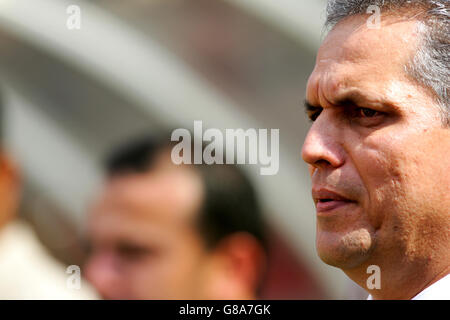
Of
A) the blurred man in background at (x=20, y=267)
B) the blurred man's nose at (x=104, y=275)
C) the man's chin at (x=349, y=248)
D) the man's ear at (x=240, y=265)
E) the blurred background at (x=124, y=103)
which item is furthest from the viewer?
the blurred background at (x=124, y=103)

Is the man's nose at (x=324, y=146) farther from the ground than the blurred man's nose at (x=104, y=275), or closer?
farther from the ground

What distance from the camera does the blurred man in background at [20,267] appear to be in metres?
4.66

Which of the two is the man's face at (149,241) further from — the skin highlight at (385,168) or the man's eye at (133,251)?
the skin highlight at (385,168)

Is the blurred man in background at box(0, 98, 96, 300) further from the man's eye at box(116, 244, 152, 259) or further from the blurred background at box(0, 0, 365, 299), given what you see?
the blurred background at box(0, 0, 365, 299)

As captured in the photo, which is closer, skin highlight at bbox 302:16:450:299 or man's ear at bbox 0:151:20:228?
skin highlight at bbox 302:16:450:299

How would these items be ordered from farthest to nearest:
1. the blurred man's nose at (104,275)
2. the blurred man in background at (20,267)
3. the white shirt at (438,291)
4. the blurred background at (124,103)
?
1. the blurred background at (124,103)
2. the blurred man in background at (20,267)
3. the blurred man's nose at (104,275)
4. the white shirt at (438,291)

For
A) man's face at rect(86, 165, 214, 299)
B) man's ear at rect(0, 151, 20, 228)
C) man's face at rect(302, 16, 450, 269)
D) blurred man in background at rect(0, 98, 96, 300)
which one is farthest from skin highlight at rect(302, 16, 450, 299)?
man's ear at rect(0, 151, 20, 228)

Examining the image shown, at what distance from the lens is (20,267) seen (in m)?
4.97

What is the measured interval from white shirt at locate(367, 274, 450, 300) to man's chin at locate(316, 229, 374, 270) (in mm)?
224

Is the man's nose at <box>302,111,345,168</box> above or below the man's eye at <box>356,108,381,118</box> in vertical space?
below

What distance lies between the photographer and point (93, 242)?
4.42 meters

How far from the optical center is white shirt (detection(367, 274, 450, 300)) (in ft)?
8.46

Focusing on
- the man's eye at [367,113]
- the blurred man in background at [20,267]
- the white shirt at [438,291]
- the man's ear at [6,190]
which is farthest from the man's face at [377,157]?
the man's ear at [6,190]

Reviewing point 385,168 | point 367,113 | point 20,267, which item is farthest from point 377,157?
point 20,267
